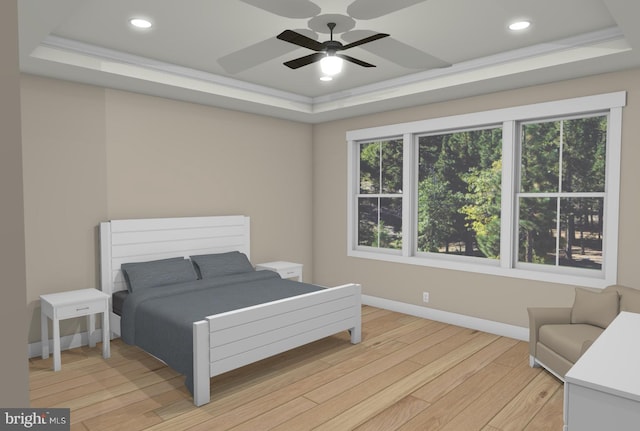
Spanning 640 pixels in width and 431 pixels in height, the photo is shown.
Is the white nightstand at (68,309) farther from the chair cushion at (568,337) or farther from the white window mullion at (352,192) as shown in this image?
the chair cushion at (568,337)

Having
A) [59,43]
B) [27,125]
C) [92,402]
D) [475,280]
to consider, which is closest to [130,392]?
[92,402]

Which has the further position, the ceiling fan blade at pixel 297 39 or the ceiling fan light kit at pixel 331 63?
the ceiling fan light kit at pixel 331 63

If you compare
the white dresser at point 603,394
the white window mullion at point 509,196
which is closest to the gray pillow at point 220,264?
the white window mullion at point 509,196

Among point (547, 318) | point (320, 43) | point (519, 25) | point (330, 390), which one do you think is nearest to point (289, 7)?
point (320, 43)

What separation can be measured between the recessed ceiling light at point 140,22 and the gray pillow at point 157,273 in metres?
2.14

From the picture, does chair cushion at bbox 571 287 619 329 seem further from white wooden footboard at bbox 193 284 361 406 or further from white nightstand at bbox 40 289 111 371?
white nightstand at bbox 40 289 111 371

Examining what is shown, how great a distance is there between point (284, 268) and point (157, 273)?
1.54m

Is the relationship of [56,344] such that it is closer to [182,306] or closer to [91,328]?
[91,328]

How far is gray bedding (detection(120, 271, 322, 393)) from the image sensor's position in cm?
301

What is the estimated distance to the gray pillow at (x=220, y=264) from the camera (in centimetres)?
446

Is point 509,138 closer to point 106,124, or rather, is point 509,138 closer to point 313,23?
point 313,23

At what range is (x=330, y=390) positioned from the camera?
310 cm

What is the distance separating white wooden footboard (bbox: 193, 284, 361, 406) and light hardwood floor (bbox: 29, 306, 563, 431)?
212 millimetres

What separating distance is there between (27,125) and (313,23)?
271 centimetres
